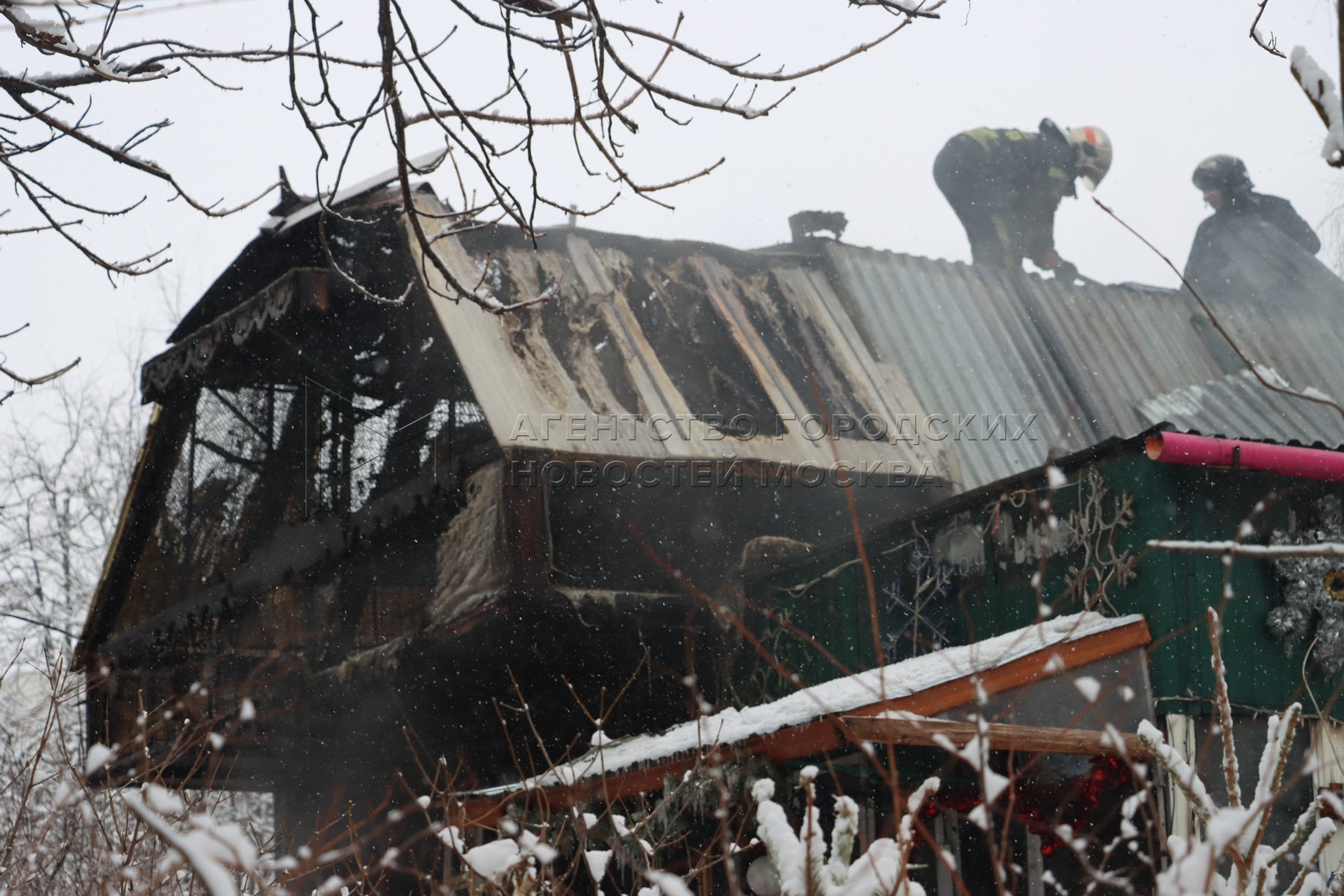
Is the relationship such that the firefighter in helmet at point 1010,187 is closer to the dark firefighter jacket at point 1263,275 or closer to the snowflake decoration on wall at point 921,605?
Result: the dark firefighter jacket at point 1263,275

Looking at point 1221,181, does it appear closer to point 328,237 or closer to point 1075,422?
point 1075,422

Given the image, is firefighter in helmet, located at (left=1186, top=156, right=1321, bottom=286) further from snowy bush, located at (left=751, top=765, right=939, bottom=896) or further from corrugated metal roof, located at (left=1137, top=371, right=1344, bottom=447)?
snowy bush, located at (left=751, top=765, right=939, bottom=896)

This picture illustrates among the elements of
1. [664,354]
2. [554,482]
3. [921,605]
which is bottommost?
[921,605]

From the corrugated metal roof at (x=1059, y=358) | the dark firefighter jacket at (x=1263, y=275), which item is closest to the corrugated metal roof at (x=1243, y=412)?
Result: the corrugated metal roof at (x=1059, y=358)

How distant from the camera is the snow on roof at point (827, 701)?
5746 millimetres

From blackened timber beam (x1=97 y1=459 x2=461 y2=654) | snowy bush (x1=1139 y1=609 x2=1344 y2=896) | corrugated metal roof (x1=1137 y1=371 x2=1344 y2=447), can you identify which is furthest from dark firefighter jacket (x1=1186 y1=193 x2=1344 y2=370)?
snowy bush (x1=1139 y1=609 x2=1344 y2=896)

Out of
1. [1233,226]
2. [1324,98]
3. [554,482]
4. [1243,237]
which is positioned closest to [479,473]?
[554,482]

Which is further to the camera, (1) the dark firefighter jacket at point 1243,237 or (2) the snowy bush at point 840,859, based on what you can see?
(1) the dark firefighter jacket at point 1243,237

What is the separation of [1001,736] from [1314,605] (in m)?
3.07

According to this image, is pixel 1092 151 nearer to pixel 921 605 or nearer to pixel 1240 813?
pixel 921 605

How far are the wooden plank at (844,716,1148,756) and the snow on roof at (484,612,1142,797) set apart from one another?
12.6 inches

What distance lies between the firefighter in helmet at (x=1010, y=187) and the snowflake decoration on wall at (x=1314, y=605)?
332 inches

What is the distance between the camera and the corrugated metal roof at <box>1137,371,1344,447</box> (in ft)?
36.6

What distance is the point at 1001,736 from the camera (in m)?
5.08
